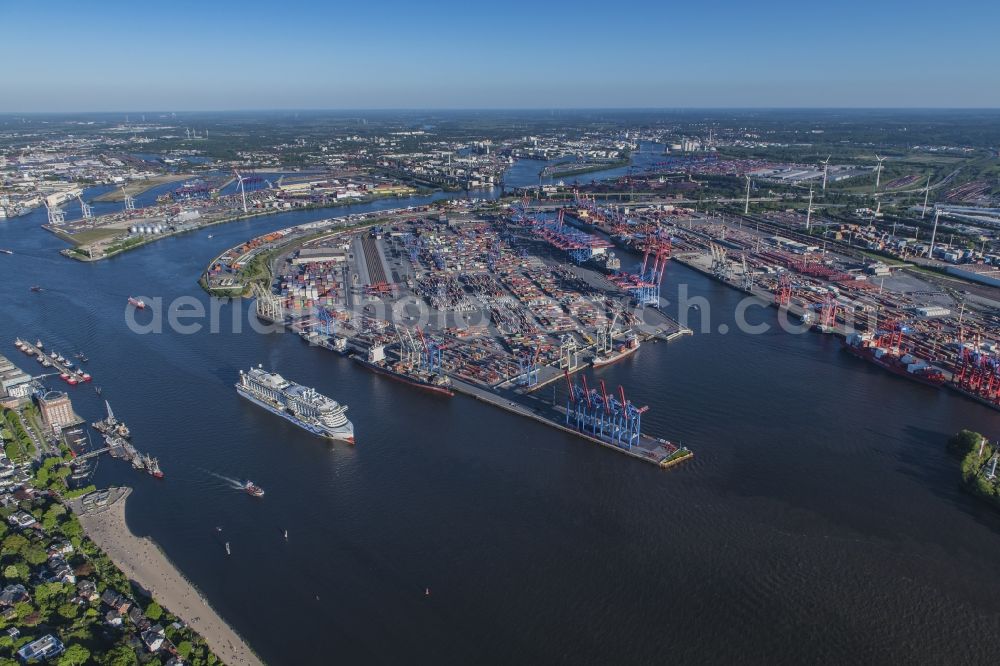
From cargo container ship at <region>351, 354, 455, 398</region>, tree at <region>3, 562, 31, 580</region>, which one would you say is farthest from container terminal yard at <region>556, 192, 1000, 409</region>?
tree at <region>3, 562, 31, 580</region>

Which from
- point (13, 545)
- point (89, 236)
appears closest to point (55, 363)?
point (13, 545)

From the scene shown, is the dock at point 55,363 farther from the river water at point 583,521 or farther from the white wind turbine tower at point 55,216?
the white wind turbine tower at point 55,216

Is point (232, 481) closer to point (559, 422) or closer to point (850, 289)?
point (559, 422)

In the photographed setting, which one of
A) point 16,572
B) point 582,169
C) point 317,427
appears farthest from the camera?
point 582,169

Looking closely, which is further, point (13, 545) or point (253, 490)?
point (253, 490)

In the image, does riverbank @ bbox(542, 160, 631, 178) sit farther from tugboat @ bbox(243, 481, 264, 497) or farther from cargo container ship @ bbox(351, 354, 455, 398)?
tugboat @ bbox(243, 481, 264, 497)
